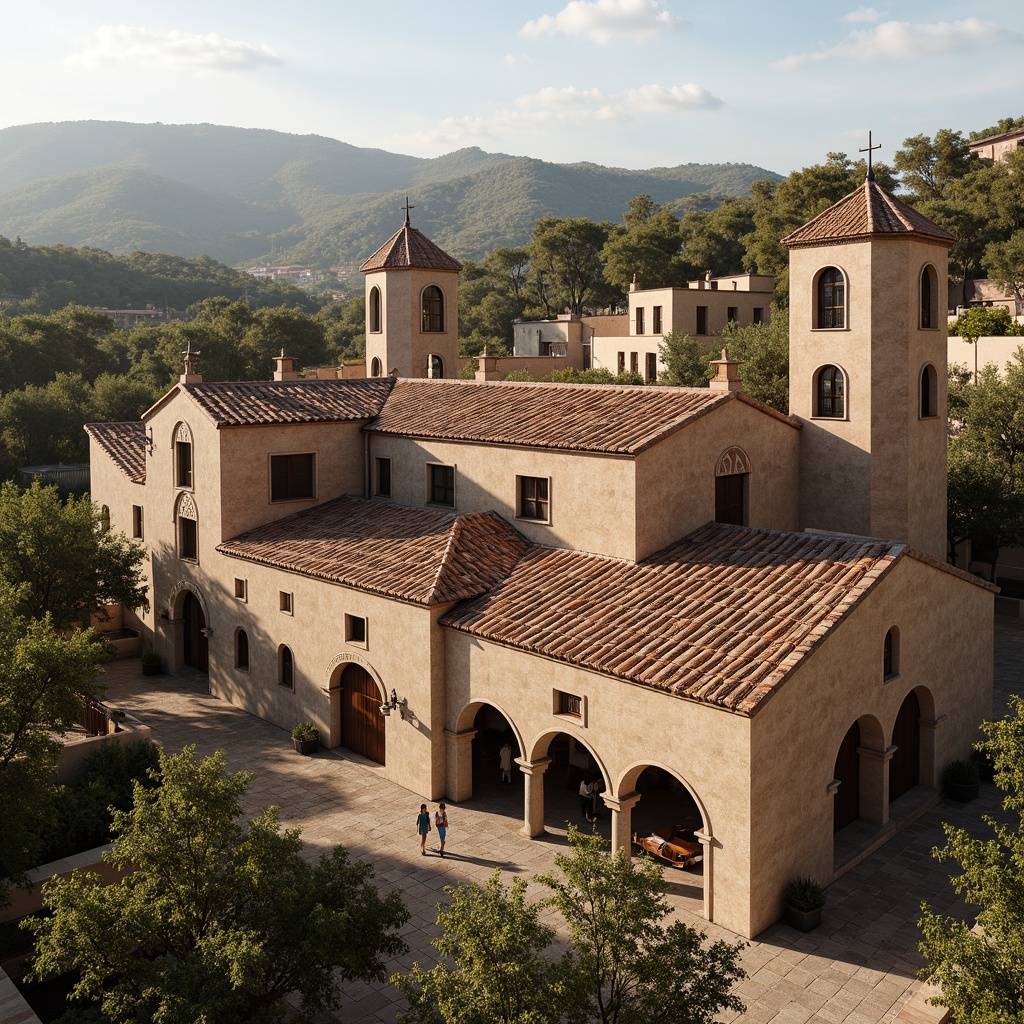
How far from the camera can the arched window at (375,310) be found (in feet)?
127

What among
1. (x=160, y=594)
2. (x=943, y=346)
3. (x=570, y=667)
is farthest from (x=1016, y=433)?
(x=160, y=594)

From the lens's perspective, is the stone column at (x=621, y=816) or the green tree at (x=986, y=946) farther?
the stone column at (x=621, y=816)

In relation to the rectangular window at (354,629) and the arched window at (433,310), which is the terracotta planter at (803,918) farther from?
the arched window at (433,310)

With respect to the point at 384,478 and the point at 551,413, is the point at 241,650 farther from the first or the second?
the point at 551,413

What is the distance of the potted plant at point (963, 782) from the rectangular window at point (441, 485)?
50.3 feet

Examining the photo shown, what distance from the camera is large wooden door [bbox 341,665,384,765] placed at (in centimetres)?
2588

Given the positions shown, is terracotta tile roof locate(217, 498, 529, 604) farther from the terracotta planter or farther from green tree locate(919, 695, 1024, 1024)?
green tree locate(919, 695, 1024, 1024)

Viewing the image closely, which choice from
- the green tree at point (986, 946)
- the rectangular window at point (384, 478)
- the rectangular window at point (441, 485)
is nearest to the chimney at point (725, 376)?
the rectangular window at point (441, 485)

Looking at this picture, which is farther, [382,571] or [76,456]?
[76,456]

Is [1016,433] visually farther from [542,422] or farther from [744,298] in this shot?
[744,298]

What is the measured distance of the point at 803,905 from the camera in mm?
17750

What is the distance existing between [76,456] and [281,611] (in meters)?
42.9

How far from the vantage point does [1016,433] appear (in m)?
40.5

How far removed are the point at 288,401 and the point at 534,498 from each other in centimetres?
1089
